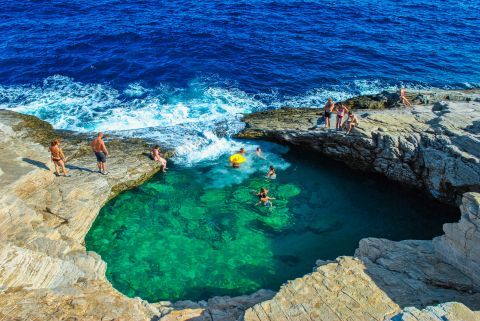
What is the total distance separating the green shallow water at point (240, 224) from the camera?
20.0 metres

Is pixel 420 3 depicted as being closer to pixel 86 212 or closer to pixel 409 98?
pixel 409 98

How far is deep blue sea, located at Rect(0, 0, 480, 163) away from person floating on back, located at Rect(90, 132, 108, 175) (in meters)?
5.29

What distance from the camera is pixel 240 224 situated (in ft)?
74.5

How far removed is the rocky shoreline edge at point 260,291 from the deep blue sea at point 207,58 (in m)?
7.58

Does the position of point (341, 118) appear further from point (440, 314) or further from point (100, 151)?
point (440, 314)

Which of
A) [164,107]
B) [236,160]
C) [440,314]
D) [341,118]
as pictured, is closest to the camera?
[440,314]

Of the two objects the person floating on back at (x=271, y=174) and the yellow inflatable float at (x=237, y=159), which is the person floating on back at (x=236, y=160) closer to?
the yellow inflatable float at (x=237, y=159)

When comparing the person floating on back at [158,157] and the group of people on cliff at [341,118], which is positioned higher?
the group of people on cliff at [341,118]

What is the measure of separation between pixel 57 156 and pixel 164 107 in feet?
42.1

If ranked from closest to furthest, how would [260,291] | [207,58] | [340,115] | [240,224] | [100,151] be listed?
[260,291] → [240,224] → [100,151] → [340,115] → [207,58]

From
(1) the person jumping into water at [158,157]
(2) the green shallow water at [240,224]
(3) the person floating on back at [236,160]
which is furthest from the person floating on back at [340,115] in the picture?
(1) the person jumping into water at [158,157]

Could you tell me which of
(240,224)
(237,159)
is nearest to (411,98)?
(237,159)

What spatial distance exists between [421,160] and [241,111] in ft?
48.5

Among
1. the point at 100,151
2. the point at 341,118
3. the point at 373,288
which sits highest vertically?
the point at 341,118
